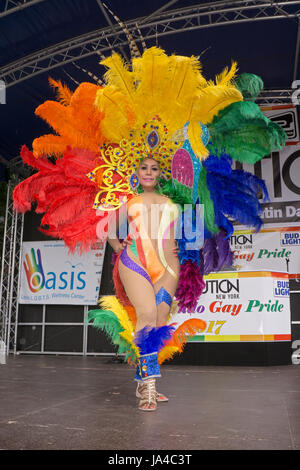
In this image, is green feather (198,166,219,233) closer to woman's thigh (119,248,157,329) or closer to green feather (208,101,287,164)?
green feather (208,101,287,164)

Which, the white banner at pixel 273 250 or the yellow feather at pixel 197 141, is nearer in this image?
the yellow feather at pixel 197 141

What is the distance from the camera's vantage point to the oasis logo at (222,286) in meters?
5.18

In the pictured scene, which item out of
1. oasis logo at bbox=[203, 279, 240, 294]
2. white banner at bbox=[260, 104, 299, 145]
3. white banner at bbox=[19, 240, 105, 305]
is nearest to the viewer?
oasis logo at bbox=[203, 279, 240, 294]

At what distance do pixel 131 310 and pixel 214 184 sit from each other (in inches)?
35.6

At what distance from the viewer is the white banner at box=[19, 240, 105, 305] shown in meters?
8.03

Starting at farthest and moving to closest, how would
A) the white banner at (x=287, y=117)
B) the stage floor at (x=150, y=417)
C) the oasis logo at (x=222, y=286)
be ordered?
1. the white banner at (x=287, y=117)
2. the oasis logo at (x=222, y=286)
3. the stage floor at (x=150, y=417)

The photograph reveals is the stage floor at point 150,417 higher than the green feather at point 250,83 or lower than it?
lower

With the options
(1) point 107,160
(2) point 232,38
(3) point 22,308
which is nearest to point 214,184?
(1) point 107,160

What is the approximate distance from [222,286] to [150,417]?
3.50 m

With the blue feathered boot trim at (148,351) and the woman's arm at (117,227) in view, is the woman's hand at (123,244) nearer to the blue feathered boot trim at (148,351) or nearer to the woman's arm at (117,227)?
the woman's arm at (117,227)

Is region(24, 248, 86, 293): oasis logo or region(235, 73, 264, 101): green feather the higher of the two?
region(235, 73, 264, 101): green feather

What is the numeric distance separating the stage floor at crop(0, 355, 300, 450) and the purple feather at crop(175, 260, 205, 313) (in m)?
0.57

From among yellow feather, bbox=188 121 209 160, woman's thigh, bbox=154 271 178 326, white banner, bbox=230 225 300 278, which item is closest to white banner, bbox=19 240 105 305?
white banner, bbox=230 225 300 278

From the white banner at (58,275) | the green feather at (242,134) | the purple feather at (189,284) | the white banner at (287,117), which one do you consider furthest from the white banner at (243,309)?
the white banner at (58,275)
